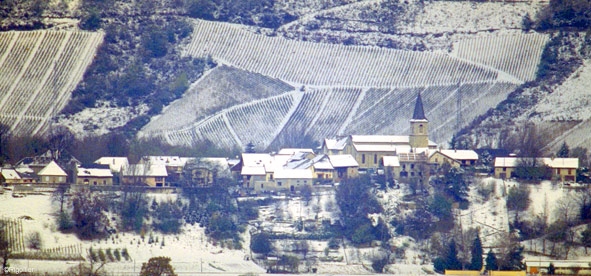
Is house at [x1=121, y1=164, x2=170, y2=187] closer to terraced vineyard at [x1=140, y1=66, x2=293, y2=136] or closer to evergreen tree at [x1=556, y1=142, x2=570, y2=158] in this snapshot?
terraced vineyard at [x1=140, y1=66, x2=293, y2=136]

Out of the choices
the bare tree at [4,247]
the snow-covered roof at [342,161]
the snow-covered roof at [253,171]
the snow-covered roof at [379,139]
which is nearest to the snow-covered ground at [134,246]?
the bare tree at [4,247]

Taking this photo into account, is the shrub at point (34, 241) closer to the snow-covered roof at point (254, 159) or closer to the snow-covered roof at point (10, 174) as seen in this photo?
the snow-covered roof at point (10, 174)

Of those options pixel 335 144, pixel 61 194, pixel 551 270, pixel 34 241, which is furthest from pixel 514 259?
pixel 61 194

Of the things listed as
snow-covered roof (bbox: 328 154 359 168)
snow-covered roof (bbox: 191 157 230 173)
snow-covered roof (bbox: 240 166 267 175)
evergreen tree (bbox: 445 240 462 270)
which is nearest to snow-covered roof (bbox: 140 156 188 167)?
snow-covered roof (bbox: 191 157 230 173)

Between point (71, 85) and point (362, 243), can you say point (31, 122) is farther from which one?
point (362, 243)

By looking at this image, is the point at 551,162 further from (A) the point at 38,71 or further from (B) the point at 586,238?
(A) the point at 38,71

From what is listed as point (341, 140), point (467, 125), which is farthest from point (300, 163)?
point (467, 125)
